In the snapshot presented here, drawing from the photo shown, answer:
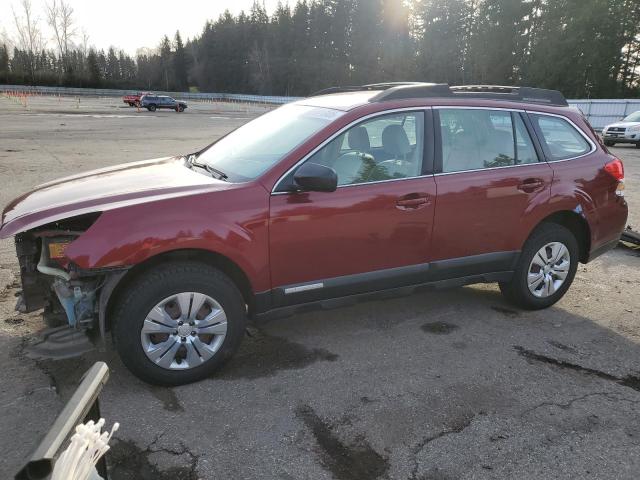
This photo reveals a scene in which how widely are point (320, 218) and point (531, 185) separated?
195 cm

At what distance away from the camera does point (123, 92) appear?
3233 inches

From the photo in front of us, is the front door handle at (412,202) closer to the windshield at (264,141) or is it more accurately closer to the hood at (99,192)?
the windshield at (264,141)

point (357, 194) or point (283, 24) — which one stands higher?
point (283, 24)

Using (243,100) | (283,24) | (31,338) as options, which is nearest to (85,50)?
(283,24)

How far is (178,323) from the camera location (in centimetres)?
328

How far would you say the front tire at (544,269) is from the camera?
4.53 m

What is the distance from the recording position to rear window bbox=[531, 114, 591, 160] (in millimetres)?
4539

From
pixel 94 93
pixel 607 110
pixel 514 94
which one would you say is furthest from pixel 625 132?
pixel 94 93

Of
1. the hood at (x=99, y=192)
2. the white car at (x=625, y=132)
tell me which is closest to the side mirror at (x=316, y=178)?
the hood at (x=99, y=192)

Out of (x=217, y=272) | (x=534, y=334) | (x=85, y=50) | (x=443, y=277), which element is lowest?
(x=534, y=334)

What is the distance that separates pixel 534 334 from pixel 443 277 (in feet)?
2.99

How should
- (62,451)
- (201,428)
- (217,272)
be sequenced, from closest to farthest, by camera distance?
(62,451)
(201,428)
(217,272)

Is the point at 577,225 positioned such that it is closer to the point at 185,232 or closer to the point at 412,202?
the point at 412,202

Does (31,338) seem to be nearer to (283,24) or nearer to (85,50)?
(283,24)
